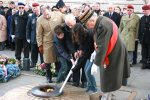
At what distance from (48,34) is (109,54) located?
9.65ft

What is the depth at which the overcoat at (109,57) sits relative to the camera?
5.33 meters

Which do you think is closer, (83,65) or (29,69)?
(83,65)

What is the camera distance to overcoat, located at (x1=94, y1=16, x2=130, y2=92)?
17.5 ft

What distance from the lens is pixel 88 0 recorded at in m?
15.8

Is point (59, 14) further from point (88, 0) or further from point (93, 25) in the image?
point (88, 0)

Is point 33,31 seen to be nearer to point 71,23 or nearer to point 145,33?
point 71,23

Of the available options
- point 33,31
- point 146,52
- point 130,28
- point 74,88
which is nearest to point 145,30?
point 130,28

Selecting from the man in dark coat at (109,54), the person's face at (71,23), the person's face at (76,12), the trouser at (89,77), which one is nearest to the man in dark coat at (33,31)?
the person's face at (76,12)

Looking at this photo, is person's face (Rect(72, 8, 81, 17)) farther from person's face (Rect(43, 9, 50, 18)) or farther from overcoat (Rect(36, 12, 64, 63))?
person's face (Rect(43, 9, 50, 18))

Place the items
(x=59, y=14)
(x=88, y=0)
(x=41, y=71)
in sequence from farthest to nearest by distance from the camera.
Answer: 1. (x=88, y=0)
2. (x=41, y=71)
3. (x=59, y=14)

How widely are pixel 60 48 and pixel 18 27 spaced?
3.22 metres

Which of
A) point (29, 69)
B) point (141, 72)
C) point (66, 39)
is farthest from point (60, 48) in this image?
point (141, 72)

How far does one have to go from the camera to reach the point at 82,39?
7121 mm

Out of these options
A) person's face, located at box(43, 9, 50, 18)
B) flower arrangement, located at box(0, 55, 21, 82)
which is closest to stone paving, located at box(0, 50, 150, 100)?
flower arrangement, located at box(0, 55, 21, 82)
